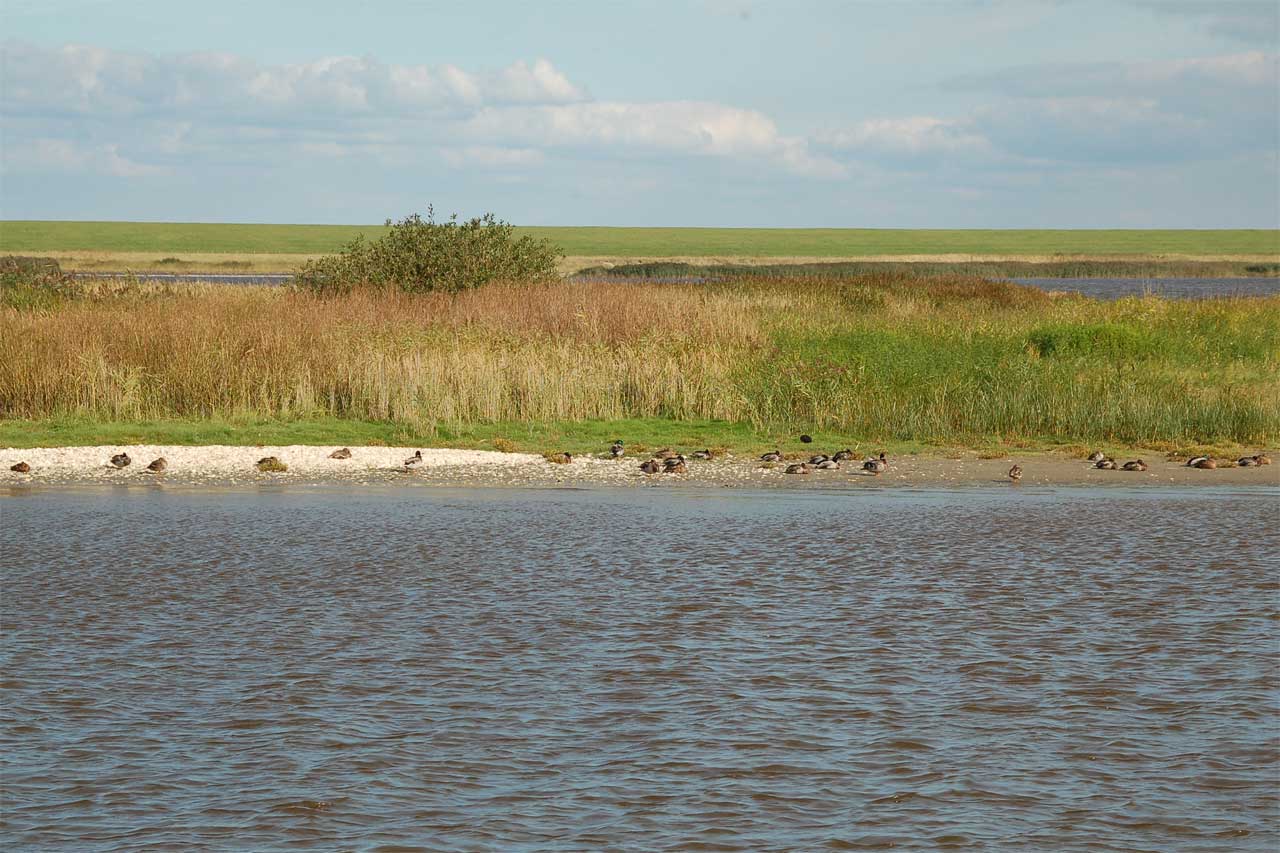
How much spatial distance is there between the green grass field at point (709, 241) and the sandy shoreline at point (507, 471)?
351 ft

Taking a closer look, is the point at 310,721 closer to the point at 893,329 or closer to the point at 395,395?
the point at 395,395

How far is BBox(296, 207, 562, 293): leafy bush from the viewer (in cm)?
3066

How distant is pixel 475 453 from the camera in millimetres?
18625

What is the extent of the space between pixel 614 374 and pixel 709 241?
142 meters

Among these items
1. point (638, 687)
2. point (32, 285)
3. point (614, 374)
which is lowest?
point (638, 687)

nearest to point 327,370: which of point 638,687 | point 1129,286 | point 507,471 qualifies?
point 507,471

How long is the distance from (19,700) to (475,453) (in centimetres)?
1139

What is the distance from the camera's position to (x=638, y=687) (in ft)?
25.1

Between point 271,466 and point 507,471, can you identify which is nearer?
point 271,466

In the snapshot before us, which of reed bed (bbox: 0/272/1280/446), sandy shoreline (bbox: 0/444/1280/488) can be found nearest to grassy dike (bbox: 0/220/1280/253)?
reed bed (bbox: 0/272/1280/446)

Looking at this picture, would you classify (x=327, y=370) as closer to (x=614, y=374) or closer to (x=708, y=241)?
(x=614, y=374)

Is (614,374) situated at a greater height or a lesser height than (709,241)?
lesser

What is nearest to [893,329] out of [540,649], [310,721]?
[540,649]

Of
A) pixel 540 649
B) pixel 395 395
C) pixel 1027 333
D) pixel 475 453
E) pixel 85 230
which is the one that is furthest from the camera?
pixel 85 230
